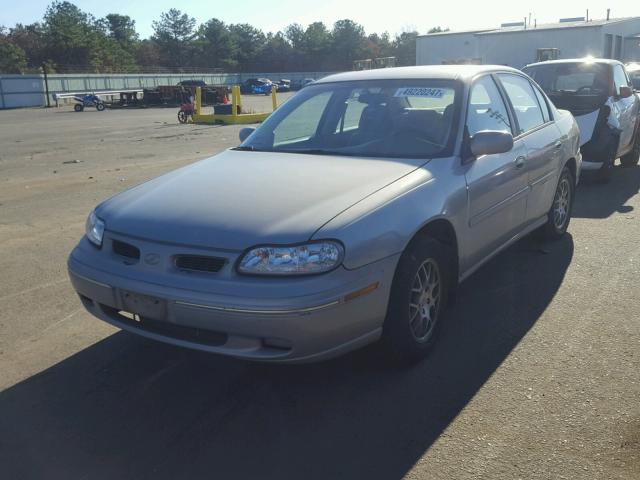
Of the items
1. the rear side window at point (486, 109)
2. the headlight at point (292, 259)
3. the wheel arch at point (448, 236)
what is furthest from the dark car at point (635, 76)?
the headlight at point (292, 259)

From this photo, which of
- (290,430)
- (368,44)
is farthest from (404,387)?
(368,44)

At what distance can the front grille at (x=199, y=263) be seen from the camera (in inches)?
118

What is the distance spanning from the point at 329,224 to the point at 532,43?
43.4 m

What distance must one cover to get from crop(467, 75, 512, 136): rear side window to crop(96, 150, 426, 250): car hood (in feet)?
2.35

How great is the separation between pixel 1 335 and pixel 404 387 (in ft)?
8.79

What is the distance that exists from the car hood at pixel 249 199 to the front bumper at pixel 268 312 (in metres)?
0.23

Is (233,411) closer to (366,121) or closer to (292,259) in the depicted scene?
(292,259)

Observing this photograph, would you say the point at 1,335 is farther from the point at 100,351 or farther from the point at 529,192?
the point at 529,192

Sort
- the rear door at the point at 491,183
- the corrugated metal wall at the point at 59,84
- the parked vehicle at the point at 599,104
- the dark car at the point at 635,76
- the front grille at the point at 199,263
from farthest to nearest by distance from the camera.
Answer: the corrugated metal wall at the point at 59,84 → the dark car at the point at 635,76 → the parked vehicle at the point at 599,104 → the rear door at the point at 491,183 → the front grille at the point at 199,263

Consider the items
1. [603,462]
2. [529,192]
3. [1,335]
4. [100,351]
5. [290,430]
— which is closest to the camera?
[603,462]

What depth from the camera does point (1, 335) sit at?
13.5ft

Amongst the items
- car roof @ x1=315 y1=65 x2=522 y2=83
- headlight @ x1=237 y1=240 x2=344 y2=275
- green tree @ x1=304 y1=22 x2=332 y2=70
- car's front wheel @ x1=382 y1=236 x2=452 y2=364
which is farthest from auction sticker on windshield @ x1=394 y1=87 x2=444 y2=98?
green tree @ x1=304 y1=22 x2=332 y2=70

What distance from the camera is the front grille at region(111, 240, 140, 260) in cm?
324

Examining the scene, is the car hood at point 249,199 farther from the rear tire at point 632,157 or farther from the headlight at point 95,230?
the rear tire at point 632,157
